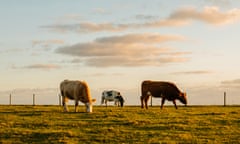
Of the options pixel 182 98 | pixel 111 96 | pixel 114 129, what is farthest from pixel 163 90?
pixel 114 129

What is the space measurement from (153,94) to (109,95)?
1376cm

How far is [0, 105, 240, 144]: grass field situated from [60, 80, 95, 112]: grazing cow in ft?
14.8

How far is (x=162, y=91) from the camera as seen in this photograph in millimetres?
39875

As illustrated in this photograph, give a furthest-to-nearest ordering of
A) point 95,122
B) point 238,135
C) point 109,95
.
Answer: point 109,95 < point 95,122 < point 238,135

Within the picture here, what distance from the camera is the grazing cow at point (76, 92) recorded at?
3397 centimetres

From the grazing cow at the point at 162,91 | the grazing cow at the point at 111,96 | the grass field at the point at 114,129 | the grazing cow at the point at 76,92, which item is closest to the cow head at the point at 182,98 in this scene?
the grazing cow at the point at 162,91

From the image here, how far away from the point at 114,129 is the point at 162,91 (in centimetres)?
1742

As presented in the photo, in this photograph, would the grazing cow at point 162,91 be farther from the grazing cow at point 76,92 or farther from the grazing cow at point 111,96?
the grazing cow at point 111,96

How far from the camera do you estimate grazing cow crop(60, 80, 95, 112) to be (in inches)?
1337

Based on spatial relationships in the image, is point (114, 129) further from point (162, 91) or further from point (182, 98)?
point (182, 98)

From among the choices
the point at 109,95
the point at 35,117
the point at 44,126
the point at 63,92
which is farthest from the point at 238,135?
the point at 109,95

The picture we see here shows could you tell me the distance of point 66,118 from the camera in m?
27.5

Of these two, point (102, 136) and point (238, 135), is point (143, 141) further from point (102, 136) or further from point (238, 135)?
point (238, 135)

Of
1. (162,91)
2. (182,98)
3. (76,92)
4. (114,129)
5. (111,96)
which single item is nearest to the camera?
(114,129)
